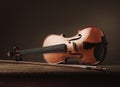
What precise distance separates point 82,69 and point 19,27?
0.69 metres

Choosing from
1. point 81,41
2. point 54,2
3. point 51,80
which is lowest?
point 51,80

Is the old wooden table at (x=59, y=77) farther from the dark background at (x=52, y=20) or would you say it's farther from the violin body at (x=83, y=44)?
the dark background at (x=52, y=20)

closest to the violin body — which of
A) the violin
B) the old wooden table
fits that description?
the violin

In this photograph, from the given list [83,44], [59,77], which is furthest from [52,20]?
[59,77]

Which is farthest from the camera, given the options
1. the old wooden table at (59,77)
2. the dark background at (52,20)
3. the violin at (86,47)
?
the dark background at (52,20)

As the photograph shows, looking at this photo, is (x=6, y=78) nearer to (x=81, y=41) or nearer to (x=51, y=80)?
(x=51, y=80)

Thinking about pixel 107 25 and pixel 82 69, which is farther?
pixel 107 25

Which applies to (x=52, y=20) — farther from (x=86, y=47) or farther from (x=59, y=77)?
(x=59, y=77)

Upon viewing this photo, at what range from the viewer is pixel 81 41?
1011 mm

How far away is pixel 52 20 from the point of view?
1391mm

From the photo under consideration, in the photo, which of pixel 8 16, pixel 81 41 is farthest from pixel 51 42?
pixel 8 16

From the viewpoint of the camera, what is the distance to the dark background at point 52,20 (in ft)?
4.07

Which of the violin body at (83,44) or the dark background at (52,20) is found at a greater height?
the dark background at (52,20)

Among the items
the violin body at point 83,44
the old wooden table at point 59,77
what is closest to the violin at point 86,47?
the violin body at point 83,44
